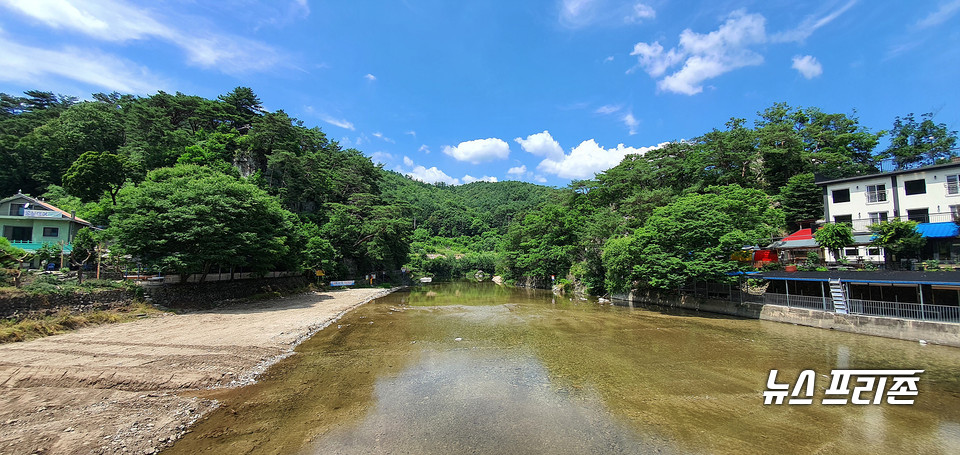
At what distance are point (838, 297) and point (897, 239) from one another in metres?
7.04

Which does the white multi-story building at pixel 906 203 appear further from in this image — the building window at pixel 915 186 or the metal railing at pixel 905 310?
the metal railing at pixel 905 310

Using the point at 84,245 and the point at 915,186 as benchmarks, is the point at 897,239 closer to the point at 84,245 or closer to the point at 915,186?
the point at 915,186

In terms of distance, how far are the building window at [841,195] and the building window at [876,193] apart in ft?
3.61

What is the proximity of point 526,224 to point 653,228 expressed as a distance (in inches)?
1074

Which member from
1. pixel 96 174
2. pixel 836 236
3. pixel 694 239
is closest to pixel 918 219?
pixel 836 236

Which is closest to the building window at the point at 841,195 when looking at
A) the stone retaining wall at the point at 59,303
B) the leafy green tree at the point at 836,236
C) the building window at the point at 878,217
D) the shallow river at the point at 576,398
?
the building window at the point at 878,217

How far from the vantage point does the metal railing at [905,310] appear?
1559 centimetres

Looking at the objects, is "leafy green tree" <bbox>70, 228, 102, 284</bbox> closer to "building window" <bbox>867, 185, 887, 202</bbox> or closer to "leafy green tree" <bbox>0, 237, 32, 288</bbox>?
"leafy green tree" <bbox>0, 237, 32, 288</bbox>

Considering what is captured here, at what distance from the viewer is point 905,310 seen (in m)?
16.8

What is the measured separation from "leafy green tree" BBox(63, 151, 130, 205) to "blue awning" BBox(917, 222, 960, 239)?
209 feet

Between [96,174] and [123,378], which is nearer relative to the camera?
[123,378]

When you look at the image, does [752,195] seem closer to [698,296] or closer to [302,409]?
[698,296]

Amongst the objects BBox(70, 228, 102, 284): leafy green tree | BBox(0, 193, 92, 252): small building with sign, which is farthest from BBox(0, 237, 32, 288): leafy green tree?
BBox(0, 193, 92, 252): small building with sign

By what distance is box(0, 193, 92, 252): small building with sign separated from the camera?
86.9ft
